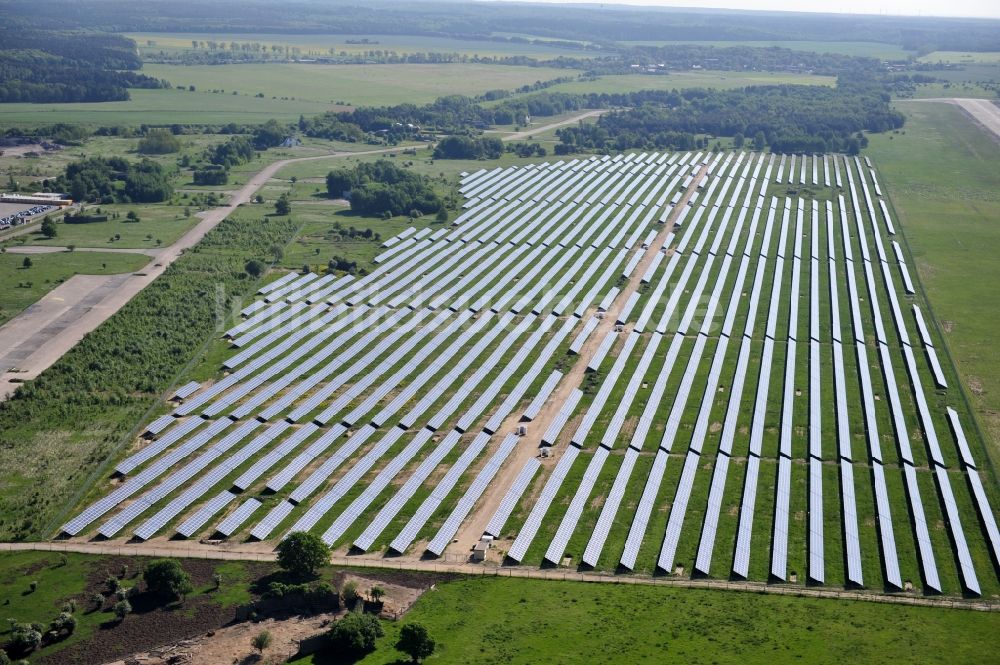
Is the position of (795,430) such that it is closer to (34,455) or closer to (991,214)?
(34,455)

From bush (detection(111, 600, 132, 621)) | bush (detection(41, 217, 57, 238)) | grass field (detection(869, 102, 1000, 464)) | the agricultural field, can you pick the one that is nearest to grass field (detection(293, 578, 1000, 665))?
the agricultural field

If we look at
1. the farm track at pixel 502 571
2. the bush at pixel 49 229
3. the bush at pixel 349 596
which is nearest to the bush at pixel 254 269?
the bush at pixel 49 229

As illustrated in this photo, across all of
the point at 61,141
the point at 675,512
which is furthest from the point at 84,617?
the point at 61,141

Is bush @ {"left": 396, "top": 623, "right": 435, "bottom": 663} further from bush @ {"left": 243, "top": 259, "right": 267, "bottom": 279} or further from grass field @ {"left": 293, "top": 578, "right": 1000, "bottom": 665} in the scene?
bush @ {"left": 243, "top": 259, "right": 267, "bottom": 279}

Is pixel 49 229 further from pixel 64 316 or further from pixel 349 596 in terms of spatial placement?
pixel 349 596

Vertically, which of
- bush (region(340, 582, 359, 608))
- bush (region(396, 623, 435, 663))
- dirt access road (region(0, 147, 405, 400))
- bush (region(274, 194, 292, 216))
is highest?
bush (region(274, 194, 292, 216))

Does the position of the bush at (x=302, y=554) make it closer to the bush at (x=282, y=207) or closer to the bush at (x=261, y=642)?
the bush at (x=261, y=642)
